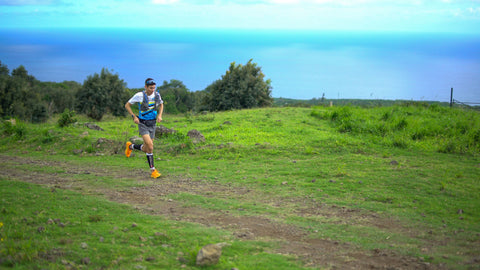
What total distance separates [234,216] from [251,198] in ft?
3.74

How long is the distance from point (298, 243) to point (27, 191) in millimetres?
4962

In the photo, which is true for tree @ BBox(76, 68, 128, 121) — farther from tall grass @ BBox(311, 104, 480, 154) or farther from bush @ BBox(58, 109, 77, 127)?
tall grass @ BBox(311, 104, 480, 154)

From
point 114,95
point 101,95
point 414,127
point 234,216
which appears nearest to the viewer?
point 234,216

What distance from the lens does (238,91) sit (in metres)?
26.2

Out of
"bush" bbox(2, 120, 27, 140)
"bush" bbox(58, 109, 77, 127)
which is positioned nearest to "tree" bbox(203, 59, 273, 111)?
"bush" bbox(58, 109, 77, 127)

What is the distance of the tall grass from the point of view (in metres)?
10.8

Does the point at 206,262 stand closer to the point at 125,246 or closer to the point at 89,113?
the point at 125,246

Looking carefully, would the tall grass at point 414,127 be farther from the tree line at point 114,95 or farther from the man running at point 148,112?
the tree line at point 114,95

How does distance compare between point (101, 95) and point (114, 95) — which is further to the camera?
point (114, 95)

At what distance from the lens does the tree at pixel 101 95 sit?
29922 mm

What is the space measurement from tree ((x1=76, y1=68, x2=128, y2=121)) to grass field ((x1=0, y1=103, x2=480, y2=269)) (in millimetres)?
18584

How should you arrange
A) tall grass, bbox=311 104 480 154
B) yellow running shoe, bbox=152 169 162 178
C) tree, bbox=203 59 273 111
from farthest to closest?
1. tree, bbox=203 59 273 111
2. tall grass, bbox=311 104 480 154
3. yellow running shoe, bbox=152 169 162 178

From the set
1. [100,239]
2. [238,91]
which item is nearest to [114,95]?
[238,91]

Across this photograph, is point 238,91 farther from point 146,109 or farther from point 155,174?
point 155,174
